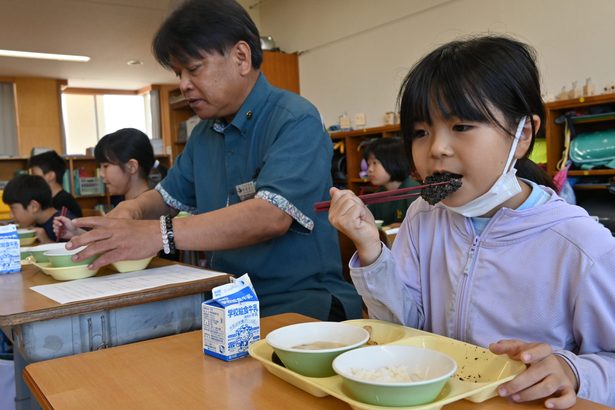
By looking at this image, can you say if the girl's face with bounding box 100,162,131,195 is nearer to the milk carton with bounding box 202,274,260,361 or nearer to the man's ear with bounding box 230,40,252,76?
the man's ear with bounding box 230,40,252,76

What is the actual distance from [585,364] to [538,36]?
3.87 meters

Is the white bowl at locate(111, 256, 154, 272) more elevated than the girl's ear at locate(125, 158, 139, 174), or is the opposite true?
the girl's ear at locate(125, 158, 139, 174)

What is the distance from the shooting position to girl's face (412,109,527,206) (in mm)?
938

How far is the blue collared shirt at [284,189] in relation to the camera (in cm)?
152

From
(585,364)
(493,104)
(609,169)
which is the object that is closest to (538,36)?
(609,169)

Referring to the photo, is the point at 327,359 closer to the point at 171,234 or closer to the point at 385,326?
the point at 385,326

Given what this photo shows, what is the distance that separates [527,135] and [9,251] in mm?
1486

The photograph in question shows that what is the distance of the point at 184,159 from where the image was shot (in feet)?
6.59

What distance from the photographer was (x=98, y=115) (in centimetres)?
1066

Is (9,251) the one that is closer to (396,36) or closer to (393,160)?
(393,160)

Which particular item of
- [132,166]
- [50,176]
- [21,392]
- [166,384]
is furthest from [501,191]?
[50,176]

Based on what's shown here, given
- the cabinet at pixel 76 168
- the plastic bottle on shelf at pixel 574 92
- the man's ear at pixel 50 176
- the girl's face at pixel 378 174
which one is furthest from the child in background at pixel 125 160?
the cabinet at pixel 76 168

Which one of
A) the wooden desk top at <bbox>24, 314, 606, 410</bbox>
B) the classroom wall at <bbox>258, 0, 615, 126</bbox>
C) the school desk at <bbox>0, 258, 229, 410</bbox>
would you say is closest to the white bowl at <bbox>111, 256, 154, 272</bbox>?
the school desk at <bbox>0, 258, 229, 410</bbox>

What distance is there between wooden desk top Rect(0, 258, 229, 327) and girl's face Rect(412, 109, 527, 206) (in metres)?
0.65
